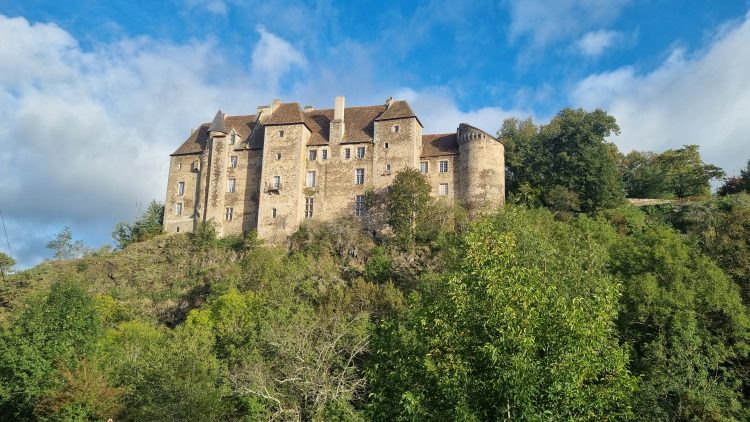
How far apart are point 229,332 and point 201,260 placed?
16834 millimetres

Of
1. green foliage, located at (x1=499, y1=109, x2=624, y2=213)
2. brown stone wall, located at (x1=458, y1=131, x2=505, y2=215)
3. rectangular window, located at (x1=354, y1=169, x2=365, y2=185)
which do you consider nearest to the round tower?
brown stone wall, located at (x1=458, y1=131, x2=505, y2=215)

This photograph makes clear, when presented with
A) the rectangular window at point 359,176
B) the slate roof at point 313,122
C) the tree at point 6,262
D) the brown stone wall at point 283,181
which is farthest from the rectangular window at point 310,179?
the tree at point 6,262

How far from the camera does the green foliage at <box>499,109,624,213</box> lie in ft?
167

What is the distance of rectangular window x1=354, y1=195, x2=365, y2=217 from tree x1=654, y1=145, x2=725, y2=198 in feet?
92.3

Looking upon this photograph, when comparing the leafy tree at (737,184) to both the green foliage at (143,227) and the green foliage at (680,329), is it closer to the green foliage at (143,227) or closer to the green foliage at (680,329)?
the green foliage at (680,329)

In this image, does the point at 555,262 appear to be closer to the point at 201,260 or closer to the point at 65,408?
the point at 65,408

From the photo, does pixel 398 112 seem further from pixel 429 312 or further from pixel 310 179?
pixel 429 312

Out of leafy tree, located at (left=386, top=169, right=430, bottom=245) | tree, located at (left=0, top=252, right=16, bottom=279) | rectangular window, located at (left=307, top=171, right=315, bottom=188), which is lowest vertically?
tree, located at (left=0, top=252, right=16, bottom=279)

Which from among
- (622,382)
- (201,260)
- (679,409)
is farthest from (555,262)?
(201,260)

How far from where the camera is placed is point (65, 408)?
1133 inches

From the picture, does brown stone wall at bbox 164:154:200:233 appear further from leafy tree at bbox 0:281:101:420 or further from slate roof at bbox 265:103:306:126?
leafy tree at bbox 0:281:101:420

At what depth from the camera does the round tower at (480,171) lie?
49.9m

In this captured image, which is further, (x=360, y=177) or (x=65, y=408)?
(x=360, y=177)

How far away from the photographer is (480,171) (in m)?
50.5
